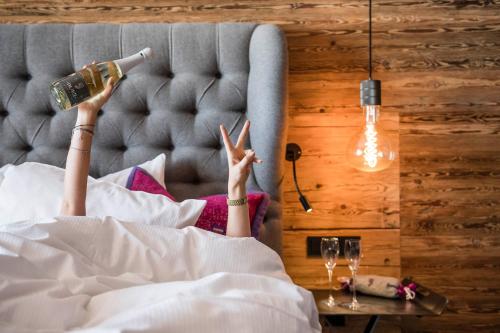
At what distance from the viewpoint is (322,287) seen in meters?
2.41

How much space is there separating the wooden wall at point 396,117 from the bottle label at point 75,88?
0.72 metres

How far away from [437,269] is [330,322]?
51 centimetres

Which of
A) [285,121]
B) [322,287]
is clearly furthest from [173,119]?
[322,287]

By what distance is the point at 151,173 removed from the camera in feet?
7.10

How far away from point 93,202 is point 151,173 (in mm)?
260

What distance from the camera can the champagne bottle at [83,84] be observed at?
1719 millimetres

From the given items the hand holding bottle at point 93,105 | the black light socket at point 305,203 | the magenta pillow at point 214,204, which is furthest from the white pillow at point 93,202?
the black light socket at point 305,203

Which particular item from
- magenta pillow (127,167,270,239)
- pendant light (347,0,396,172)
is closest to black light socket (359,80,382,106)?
pendant light (347,0,396,172)

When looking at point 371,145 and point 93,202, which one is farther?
point 371,145

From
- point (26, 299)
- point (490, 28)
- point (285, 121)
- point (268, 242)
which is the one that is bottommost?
point (268, 242)

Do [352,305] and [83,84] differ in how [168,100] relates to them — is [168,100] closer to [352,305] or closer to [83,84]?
[83,84]

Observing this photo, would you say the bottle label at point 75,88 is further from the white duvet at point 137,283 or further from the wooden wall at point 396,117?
the wooden wall at point 396,117

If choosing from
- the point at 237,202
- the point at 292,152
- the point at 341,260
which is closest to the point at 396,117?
the point at 292,152

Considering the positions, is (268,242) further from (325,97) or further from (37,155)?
(37,155)
